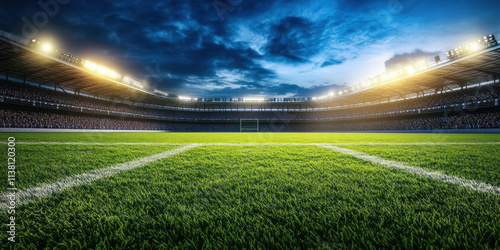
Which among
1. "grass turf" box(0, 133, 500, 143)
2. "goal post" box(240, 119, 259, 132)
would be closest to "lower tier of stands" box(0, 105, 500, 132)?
"goal post" box(240, 119, 259, 132)

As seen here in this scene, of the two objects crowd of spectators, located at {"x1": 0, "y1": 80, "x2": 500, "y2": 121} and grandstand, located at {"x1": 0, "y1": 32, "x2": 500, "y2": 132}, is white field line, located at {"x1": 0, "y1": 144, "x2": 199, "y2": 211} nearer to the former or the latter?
grandstand, located at {"x1": 0, "y1": 32, "x2": 500, "y2": 132}

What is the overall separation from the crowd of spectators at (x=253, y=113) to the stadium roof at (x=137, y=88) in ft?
4.96

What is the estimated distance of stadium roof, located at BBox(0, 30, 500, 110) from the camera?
2074cm

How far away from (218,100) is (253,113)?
10.0 m

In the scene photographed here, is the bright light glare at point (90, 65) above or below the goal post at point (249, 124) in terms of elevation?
above

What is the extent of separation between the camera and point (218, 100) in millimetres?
52031

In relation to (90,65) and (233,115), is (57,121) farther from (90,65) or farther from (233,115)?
(233,115)

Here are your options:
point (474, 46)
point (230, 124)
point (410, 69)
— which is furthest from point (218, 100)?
point (474, 46)

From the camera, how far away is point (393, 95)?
40.0m

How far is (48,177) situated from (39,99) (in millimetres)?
36916

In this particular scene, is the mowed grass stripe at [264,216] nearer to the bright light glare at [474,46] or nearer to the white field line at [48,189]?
the white field line at [48,189]

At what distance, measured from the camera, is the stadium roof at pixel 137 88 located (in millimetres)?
20744

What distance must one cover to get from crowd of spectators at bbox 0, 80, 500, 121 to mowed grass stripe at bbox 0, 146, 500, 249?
117 ft

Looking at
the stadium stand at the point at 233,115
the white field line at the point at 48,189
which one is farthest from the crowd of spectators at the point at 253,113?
the white field line at the point at 48,189
